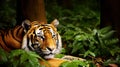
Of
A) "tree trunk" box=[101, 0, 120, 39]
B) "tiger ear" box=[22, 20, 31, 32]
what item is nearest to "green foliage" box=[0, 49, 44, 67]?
"tiger ear" box=[22, 20, 31, 32]

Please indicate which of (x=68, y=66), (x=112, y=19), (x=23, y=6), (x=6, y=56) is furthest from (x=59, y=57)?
(x=112, y=19)

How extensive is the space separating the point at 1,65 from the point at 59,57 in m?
1.15

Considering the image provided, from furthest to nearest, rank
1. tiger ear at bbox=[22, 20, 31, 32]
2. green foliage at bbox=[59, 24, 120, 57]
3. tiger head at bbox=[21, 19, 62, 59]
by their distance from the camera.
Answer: green foliage at bbox=[59, 24, 120, 57] < tiger ear at bbox=[22, 20, 31, 32] < tiger head at bbox=[21, 19, 62, 59]

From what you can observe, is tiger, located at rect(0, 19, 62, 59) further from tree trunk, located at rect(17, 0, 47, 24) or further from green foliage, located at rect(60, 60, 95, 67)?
tree trunk, located at rect(17, 0, 47, 24)

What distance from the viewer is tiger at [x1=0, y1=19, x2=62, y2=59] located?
21.1 ft

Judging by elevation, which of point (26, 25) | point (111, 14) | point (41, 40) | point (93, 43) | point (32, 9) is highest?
point (32, 9)

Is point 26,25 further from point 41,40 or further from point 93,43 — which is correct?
point 93,43

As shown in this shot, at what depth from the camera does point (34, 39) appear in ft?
21.4

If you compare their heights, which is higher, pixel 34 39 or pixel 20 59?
pixel 34 39

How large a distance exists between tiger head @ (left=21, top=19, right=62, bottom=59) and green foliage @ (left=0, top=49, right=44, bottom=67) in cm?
18

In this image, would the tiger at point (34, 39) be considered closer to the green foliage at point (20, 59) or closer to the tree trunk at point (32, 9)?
the green foliage at point (20, 59)

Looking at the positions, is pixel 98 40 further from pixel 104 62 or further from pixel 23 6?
pixel 23 6

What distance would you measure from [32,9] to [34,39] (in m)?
1.39

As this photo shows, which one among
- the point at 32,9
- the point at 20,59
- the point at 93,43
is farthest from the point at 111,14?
the point at 20,59
